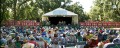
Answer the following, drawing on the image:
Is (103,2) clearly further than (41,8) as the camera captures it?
No

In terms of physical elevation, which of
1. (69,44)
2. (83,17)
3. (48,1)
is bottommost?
(83,17)

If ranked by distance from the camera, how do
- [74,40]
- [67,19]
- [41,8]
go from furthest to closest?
[41,8], [67,19], [74,40]

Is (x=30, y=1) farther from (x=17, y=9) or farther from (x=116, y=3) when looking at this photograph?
(x=116, y=3)

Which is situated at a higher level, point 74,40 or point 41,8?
point 74,40

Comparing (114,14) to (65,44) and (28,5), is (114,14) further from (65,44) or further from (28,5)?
(65,44)

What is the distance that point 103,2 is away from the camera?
234ft

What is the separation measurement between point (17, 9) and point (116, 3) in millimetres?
19053

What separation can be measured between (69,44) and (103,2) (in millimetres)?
53803

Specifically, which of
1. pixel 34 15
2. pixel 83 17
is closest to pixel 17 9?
pixel 34 15

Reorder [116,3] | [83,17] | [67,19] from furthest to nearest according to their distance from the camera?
[83,17] < [116,3] < [67,19]

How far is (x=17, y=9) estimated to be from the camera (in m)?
70.8

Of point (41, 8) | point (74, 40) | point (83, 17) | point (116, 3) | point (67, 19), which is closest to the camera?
point (74, 40)

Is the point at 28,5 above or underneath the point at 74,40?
underneath

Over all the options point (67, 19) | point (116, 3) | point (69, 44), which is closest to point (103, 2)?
point (116, 3)
